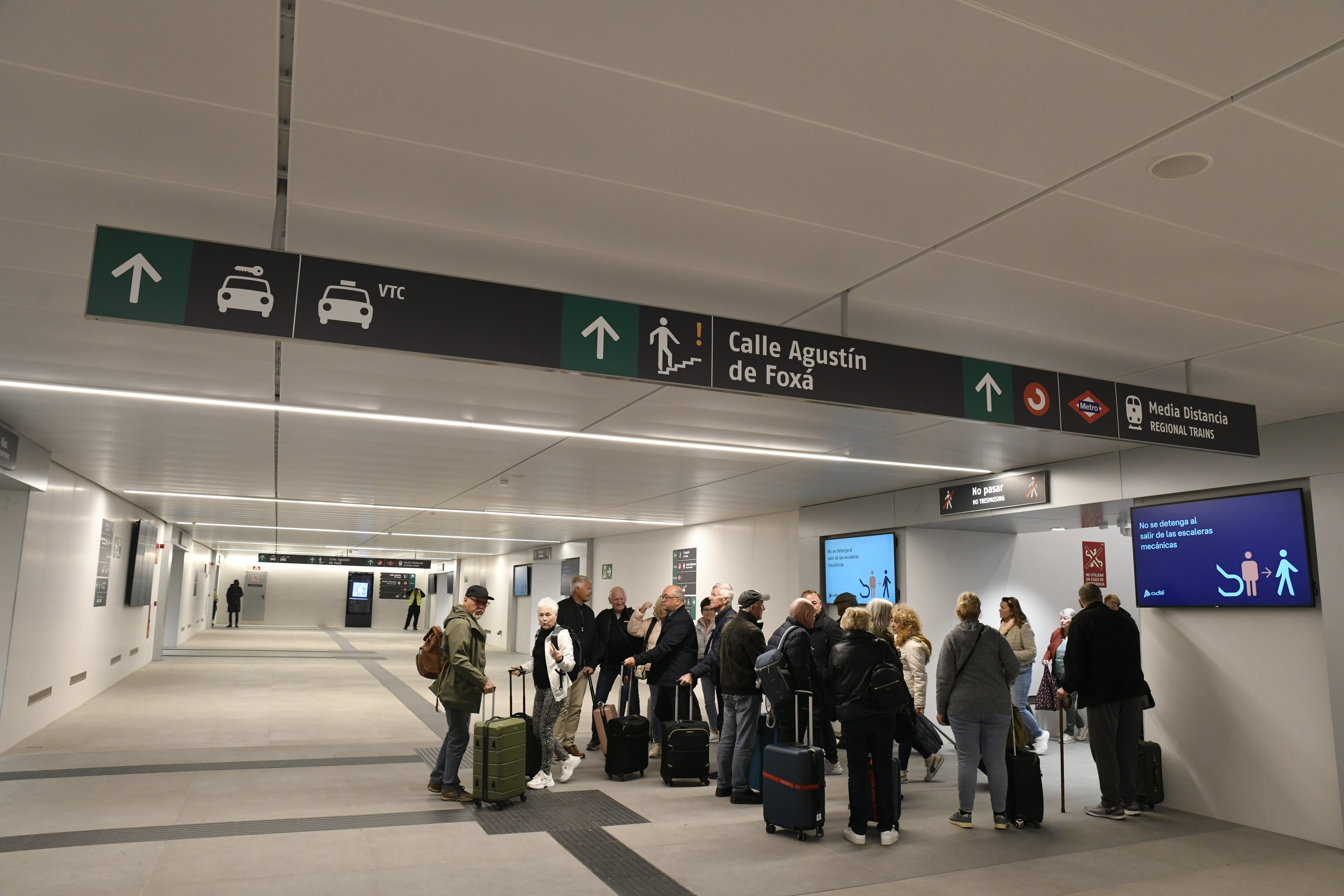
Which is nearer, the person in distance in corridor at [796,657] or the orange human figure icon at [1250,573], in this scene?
the person in distance in corridor at [796,657]

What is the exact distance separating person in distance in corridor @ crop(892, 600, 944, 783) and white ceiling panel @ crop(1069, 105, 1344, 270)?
4.01m

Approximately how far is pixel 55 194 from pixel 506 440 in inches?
180

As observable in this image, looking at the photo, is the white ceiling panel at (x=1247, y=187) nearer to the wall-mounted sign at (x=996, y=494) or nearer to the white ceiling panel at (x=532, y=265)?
the white ceiling panel at (x=532, y=265)

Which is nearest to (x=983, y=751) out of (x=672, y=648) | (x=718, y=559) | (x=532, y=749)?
(x=672, y=648)

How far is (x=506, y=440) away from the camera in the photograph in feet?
24.8

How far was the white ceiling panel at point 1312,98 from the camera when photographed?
7.73 ft

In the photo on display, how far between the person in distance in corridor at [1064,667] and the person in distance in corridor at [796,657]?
153 inches

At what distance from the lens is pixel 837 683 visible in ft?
18.5

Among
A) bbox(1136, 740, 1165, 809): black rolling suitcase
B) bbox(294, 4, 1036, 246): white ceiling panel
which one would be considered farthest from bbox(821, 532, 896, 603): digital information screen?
bbox(294, 4, 1036, 246): white ceiling panel

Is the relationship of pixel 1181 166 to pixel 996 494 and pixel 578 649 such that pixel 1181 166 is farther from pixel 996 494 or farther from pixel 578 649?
pixel 996 494

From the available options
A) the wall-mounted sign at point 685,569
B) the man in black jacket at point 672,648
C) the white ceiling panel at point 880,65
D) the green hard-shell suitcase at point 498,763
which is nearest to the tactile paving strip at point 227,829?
the green hard-shell suitcase at point 498,763

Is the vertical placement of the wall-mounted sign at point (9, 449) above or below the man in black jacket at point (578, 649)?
above

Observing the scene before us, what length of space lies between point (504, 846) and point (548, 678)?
5.11ft

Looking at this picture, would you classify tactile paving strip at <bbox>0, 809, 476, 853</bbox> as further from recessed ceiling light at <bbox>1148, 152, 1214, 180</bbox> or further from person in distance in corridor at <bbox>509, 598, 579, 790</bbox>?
recessed ceiling light at <bbox>1148, 152, 1214, 180</bbox>
